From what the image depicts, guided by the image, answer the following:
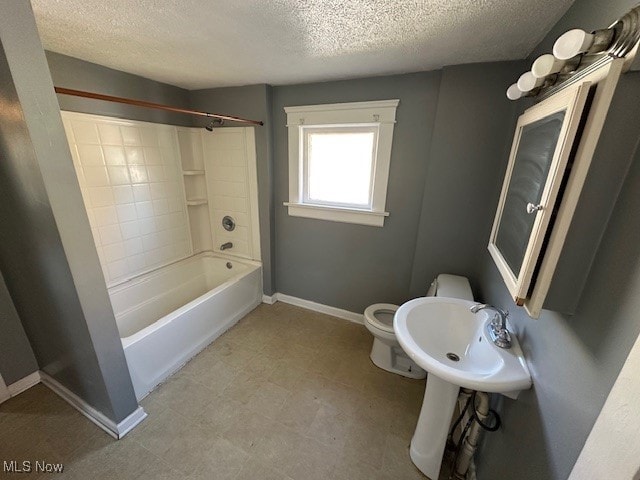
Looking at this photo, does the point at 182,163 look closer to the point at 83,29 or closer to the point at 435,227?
the point at 83,29

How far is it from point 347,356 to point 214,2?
232cm

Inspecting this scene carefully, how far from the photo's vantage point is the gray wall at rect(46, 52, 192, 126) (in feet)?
5.66

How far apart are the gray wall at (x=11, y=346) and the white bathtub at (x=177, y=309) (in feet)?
1.74

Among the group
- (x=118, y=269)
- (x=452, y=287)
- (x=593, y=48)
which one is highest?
(x=593, y=48)

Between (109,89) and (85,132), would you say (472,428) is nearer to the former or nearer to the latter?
(85,132)

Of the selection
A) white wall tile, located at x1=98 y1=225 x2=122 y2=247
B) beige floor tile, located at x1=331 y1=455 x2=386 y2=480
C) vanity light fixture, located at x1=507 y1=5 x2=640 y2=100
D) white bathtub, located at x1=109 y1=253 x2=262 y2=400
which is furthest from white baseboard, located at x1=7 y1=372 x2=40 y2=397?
vanity light fixture, located at x1=507 y1=5 x2=640 y2=100

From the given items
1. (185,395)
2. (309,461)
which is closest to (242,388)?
(185,395)

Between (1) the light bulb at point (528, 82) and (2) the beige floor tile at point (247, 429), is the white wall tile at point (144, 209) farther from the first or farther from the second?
(1) the light bulb at point (528, 82)

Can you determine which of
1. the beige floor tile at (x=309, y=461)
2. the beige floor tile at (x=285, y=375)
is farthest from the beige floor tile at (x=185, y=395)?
the beige floor tile at (x=309, y=461)

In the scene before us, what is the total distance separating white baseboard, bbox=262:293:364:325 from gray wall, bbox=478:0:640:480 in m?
1.61

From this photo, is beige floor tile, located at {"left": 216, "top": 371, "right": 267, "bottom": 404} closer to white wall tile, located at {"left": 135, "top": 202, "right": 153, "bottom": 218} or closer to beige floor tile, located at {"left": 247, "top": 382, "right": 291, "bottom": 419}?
beige floor tile, located at {"left": 247, "top": 382, "right": 291, "bottom": 419}

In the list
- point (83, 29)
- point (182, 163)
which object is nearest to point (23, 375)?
point (182, 163)

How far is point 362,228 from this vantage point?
2289 mm

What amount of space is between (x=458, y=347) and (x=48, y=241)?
6.75 feet
